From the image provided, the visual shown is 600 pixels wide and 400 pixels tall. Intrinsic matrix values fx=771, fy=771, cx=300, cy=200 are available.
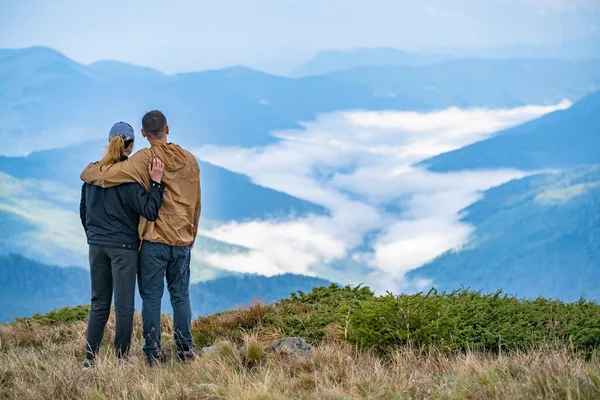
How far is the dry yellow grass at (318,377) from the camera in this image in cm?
A: 573

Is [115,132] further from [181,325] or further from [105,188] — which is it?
[181,325]

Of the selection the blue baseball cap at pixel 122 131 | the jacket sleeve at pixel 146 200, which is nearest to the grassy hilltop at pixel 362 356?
the jacket sleeve at pixel 146 200

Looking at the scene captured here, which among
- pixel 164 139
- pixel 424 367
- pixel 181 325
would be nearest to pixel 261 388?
pixel 424 367

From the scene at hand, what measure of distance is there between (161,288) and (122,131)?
1.60 metres

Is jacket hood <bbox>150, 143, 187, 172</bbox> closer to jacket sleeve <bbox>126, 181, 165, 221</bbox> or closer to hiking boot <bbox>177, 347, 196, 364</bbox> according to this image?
jacket sleeve <bbox>126, 181, 165, 221</bbox>

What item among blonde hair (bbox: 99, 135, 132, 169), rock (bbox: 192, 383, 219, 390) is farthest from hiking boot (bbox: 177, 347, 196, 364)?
blonde hair (bbox: 99, 135, 132, 169)

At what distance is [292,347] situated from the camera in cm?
790

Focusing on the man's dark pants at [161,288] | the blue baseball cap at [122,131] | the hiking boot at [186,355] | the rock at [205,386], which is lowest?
the hiking boot at [186,355]

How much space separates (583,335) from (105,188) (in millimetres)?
5178

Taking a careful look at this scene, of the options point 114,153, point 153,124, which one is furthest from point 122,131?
point 153,124

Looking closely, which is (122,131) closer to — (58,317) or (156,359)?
(156,359)

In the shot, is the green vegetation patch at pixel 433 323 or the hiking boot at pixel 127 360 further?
the green vegetation patch at pixel 433 323

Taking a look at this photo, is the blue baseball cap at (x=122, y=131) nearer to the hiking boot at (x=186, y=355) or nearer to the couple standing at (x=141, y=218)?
the couple standing at (x=141, y=218)

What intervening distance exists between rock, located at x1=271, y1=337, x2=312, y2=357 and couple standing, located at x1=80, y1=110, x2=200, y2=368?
120 centimetres
